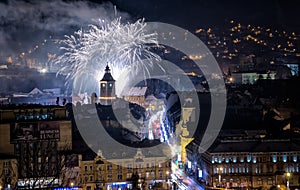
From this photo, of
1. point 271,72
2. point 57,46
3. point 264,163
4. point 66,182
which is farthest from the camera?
point 57,46

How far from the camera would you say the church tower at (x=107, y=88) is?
610 inches

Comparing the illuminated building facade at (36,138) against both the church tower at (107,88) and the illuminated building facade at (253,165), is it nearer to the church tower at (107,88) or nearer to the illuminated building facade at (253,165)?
the illuminated building facade at (253,165)

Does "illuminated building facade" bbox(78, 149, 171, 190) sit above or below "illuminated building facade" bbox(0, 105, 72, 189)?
below

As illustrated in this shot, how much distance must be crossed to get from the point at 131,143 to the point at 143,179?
2.56 feet

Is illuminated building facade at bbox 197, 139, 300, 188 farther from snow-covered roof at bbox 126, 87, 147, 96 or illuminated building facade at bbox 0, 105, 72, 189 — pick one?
snow-covered roof at bbox 126, 87, 147, 96

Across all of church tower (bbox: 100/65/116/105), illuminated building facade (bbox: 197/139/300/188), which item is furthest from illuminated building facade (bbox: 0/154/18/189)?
church tower (bbox: 100/65/116/105)

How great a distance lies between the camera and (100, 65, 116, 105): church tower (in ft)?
50.9

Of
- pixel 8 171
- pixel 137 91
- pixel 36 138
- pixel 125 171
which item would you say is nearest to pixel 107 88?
pixel 137 91

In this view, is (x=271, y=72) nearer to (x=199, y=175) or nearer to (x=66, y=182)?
(x=199, y=175)

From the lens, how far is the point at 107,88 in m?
15.6

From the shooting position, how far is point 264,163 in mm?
9234

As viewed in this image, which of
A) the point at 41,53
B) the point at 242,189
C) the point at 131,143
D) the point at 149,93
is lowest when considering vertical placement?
the point at 242,189

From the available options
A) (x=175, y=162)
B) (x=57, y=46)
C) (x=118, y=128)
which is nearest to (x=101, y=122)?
(x=118, y=128)

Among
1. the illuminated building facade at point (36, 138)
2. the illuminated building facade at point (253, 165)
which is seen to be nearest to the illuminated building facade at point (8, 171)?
the illuminated building facade at point (36, 138)
